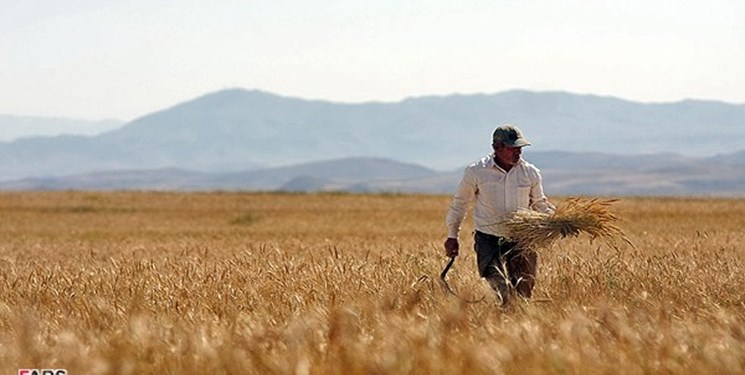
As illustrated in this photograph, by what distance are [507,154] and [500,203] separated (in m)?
0.48

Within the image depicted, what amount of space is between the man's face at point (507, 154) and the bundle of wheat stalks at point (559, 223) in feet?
1.49

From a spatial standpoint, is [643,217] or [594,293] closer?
[594,293]

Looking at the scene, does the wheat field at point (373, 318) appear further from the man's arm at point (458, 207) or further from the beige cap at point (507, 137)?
the beige cap at point (507, 137)

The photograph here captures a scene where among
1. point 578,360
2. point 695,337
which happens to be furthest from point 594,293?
point 578,360

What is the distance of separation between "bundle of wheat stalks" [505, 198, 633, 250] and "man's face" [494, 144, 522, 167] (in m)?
0.45

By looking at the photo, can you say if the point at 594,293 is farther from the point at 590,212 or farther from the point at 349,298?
the point at 349,298

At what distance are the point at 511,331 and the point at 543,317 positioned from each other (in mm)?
886

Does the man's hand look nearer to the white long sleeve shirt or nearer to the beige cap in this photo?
the white long sleeve shirt

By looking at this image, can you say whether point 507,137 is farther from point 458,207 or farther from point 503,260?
point 503,260

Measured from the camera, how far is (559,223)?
9.76m

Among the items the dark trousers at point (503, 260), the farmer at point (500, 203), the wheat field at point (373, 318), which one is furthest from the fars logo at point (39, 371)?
the dark trousers at point (503, 260)

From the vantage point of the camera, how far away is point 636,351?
6418 mm

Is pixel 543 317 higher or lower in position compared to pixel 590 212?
lower

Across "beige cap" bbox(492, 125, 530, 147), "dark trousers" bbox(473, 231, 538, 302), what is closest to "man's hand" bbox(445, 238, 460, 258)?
"dark trousers" bbox(473, 231, 538, 302)
